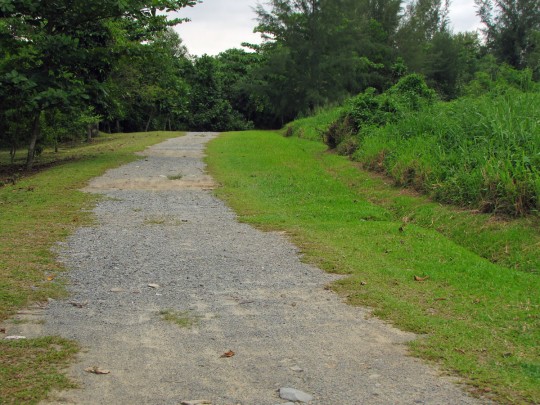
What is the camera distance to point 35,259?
21.0 ft

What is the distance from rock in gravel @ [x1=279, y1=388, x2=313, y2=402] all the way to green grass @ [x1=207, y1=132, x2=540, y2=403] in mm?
1041

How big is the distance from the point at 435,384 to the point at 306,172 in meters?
11.1

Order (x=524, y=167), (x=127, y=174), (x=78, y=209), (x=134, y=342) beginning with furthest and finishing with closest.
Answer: (x=127, y=174)
(x=78, y=209)
(x=524, y=167)
(x=134, y=342)

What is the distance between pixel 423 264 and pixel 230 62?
159 ft

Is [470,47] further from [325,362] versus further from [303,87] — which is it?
[325,362]

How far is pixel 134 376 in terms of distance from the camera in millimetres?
3713

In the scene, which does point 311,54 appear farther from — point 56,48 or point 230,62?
point 56,48

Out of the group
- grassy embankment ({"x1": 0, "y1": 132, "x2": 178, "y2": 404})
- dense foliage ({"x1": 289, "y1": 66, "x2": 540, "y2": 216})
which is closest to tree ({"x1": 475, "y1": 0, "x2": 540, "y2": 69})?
dense foliage ({"x1": 289, "y1": 66, "x2": 540, "y2": 216})

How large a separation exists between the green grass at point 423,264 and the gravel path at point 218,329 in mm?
286

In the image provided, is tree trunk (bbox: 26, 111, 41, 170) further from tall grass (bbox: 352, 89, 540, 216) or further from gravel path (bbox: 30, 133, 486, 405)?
gravel path (bbox: 30, 133, 486, 405)

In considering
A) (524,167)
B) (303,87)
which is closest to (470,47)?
(303,87)

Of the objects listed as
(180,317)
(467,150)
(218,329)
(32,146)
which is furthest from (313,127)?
(218,329)

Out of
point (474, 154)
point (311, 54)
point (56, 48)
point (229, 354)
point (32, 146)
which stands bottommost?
point (229, 354)

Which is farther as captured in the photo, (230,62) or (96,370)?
(230,62)
